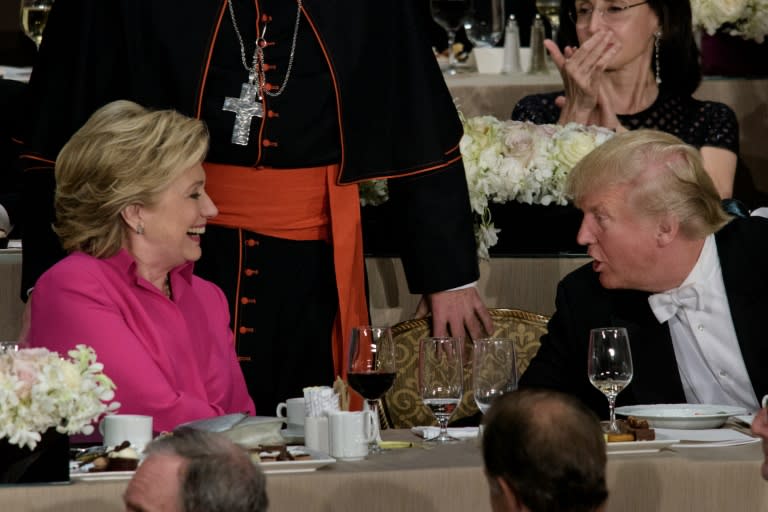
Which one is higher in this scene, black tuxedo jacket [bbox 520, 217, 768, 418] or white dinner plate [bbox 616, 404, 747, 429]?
black tuxedo jacket [bbox 520, 217, 768, 418]

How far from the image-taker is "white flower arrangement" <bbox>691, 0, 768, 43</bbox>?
15.1ft

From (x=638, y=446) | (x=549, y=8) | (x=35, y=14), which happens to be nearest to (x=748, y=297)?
(x=638, y=446)

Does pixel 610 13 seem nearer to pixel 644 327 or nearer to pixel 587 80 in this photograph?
pixel 587 80

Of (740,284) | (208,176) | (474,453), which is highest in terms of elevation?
(208,176)

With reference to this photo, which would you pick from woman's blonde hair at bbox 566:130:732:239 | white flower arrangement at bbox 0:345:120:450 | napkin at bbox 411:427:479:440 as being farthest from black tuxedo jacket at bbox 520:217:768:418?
white flower arrangement at bbox 0:345:120:450

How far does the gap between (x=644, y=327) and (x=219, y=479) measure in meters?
1.82

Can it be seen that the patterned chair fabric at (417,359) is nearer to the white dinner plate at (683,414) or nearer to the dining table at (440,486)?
the white dinner plate at (683,414)

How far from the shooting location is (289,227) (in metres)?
3.45

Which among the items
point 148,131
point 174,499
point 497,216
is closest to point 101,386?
point 174,499

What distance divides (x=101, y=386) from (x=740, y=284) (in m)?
1.53

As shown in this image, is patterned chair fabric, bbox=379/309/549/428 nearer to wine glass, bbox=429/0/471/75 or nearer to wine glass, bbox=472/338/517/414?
wine glass, bbox=472/338/517/414

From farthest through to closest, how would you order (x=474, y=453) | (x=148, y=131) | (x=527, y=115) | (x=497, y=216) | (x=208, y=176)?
1. (x=527, y=115)
2. (x=497, y=216)
3. (x=208, y=176)
4. (x=148, y=131)
5. (x=474, y=453)

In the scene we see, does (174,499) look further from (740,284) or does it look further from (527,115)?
(527,115)

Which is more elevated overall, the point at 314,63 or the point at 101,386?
the point at 314,63
